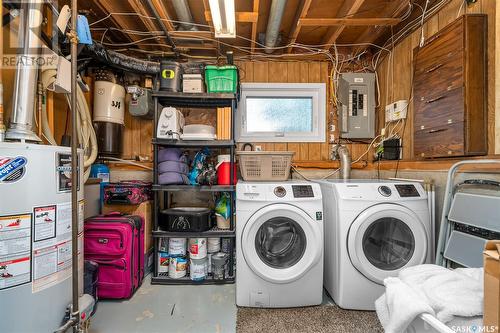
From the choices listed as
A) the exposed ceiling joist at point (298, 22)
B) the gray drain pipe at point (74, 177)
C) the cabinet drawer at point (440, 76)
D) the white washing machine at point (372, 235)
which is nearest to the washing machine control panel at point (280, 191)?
the white washing machine at point (372, 235)

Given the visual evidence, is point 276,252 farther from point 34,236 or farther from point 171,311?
point 34,236

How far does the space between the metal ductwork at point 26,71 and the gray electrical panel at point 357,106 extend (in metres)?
2.60

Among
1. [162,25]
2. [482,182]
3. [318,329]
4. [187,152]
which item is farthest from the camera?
[187,152]

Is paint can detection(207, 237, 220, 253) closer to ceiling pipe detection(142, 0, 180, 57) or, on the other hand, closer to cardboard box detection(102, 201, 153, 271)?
cardboard box detection(102, 201, 153, 271)

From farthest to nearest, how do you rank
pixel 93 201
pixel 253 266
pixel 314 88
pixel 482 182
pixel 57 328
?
pixel 314 88, pixel 93 201, pixel 253 266, pixel 482 182, pixel 57 328

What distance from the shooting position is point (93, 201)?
7.47 feet

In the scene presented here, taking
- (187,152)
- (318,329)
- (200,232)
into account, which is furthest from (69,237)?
(318,329)

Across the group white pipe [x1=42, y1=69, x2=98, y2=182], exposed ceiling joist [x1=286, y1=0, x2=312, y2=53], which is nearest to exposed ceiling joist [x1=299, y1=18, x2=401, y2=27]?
exposed ceiling joist [x1=286, y1=0, x2=312, y2=53]

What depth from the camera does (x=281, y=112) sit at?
2.91 meters

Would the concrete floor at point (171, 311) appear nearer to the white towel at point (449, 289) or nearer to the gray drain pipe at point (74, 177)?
the gray drain pipe at point (74, 177)

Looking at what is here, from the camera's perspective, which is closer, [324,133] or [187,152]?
[187,152]

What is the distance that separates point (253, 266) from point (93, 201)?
1.62 metres

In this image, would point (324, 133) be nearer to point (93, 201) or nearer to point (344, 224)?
point (344, 224)

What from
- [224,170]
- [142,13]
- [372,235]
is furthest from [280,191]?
[142,13]
